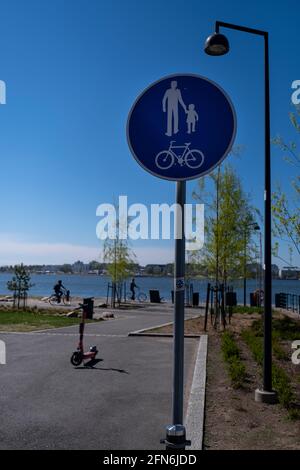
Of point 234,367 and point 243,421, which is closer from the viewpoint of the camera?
point 243,421

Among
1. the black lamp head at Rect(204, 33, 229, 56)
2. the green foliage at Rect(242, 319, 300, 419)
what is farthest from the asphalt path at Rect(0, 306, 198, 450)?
the black lamp head at Rect(204, 33, 229, 56)

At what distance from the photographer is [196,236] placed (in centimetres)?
Result: 2259

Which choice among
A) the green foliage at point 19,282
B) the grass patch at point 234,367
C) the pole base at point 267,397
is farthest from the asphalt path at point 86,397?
the green foliage at point 19,282

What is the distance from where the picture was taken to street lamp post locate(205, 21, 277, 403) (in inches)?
242

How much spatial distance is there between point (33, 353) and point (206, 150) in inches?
367

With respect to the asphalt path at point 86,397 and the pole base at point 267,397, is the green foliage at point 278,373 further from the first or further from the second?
the asphalt path at point 86,397

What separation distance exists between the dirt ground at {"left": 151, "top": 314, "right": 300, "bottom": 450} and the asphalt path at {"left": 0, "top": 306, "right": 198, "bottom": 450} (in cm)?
58

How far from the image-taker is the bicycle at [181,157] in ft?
10.9

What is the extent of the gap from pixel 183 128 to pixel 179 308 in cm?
131

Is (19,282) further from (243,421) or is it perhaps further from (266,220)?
(243,421)

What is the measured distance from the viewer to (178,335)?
3498 millimetres

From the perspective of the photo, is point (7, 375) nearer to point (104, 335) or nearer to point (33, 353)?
point (33, 353)

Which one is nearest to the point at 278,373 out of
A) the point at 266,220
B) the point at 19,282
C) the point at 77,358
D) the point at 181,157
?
the point at 266,220
